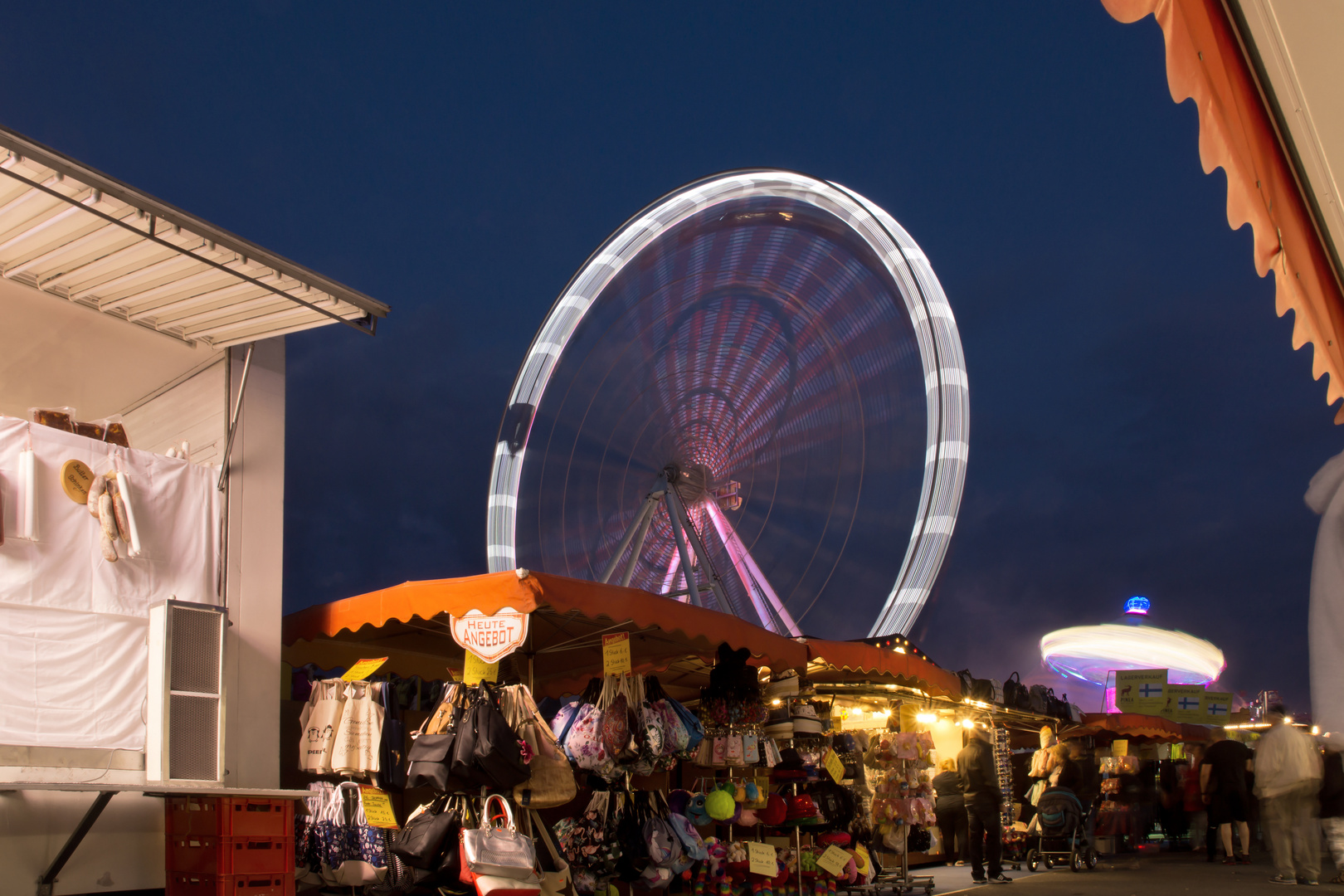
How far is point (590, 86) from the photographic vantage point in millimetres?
72875

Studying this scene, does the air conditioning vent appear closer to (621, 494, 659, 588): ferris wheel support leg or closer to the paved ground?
the paved ground

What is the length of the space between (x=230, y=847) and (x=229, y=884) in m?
0.16

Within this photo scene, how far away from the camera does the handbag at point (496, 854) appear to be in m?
4.78

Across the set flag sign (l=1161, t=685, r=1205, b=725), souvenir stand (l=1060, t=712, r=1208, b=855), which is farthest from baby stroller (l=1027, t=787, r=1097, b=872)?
flag sign (l=1161, t=685, r=1205, b=725)

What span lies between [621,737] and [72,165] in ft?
12.8

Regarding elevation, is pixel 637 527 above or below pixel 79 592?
above

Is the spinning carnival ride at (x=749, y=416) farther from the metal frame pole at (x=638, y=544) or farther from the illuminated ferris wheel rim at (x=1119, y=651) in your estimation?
the illuminated ferris wheel rim at (x=1119, y=651)

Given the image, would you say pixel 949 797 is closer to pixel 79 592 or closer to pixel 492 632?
pixel 492 632

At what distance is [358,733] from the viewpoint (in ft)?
20.5

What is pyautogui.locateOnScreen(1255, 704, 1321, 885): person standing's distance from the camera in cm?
870

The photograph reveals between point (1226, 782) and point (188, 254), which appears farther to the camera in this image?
point (1226, 782)

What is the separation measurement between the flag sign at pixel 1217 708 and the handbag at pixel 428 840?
17.3m

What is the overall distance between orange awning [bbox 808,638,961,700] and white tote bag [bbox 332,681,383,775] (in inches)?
112

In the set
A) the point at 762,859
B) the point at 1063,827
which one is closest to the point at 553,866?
the point at 762,859
